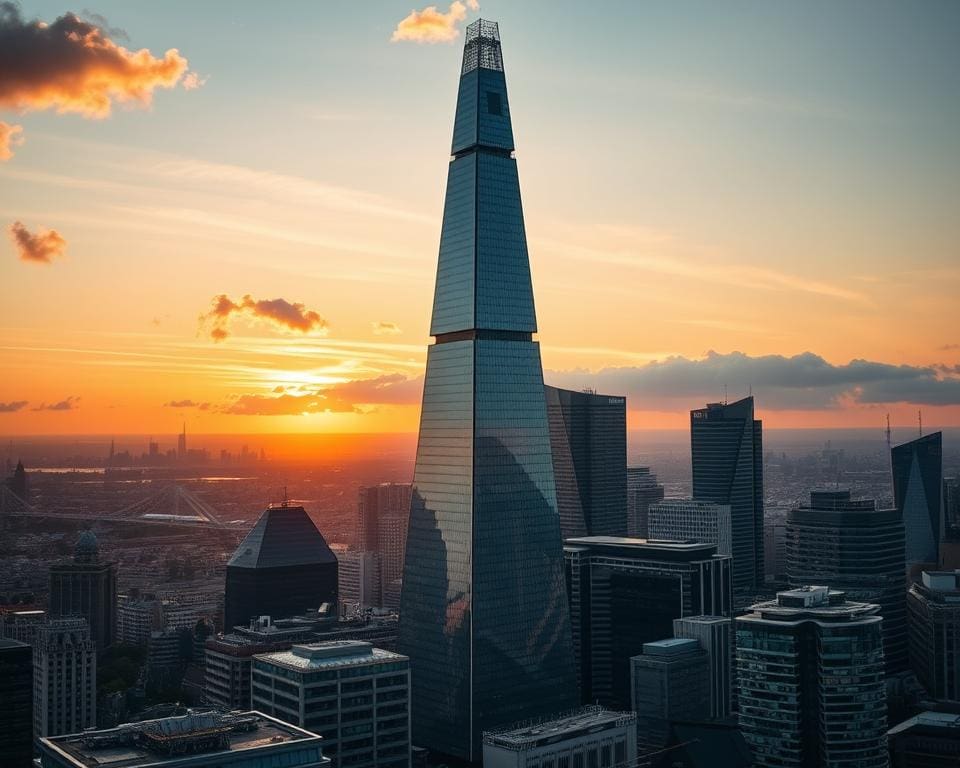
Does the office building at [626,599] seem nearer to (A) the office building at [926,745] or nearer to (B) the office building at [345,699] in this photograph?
(A) the office building at [926,745]

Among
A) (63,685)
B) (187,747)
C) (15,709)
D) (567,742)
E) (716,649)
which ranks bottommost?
(63,685)

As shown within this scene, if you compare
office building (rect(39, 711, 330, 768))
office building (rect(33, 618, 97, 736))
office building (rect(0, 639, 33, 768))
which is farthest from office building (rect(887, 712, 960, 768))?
office building (rect(33, 618, 97, 736))

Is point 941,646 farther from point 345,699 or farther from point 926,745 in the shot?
point 345,699

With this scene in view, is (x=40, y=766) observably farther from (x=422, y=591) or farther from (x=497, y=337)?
(x=497, y=337)

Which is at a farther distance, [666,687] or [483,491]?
[666,687]

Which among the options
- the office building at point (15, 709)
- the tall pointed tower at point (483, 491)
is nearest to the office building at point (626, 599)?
the tall pointed tower at point (483, 491)

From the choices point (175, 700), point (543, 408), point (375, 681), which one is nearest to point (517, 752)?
point (375, 681)

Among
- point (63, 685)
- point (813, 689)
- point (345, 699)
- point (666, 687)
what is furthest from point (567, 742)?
point (63, 685)
